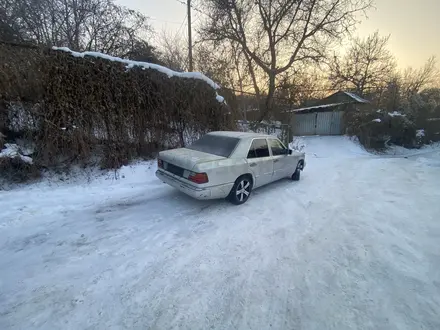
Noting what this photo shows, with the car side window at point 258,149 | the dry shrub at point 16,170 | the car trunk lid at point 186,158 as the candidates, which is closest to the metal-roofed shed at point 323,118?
the car side window at point 258,149

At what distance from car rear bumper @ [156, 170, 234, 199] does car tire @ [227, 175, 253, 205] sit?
17cm

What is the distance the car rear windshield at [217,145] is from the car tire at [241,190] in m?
0.67

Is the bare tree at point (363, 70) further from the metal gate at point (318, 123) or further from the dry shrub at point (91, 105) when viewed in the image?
the dry shrub at point (91, 105)

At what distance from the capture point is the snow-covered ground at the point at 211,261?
2.04 m

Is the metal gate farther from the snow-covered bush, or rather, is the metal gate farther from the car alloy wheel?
the snow-covered bush

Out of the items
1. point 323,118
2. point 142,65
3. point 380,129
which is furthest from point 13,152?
point 380,129

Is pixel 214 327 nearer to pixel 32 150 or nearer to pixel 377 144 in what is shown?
pixel 32 150

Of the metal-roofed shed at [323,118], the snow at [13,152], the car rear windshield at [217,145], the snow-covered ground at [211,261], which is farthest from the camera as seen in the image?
the metal-roofed shed at [323,118]

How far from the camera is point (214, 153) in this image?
4664 millimetres

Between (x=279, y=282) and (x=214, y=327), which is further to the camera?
(x=279, y=282)

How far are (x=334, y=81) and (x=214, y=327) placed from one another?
2833cm

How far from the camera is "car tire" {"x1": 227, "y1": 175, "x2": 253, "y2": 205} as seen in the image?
15.0 ft

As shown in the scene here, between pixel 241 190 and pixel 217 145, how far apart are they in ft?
3.91

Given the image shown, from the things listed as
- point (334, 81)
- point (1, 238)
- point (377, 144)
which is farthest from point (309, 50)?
point (1, 238)
